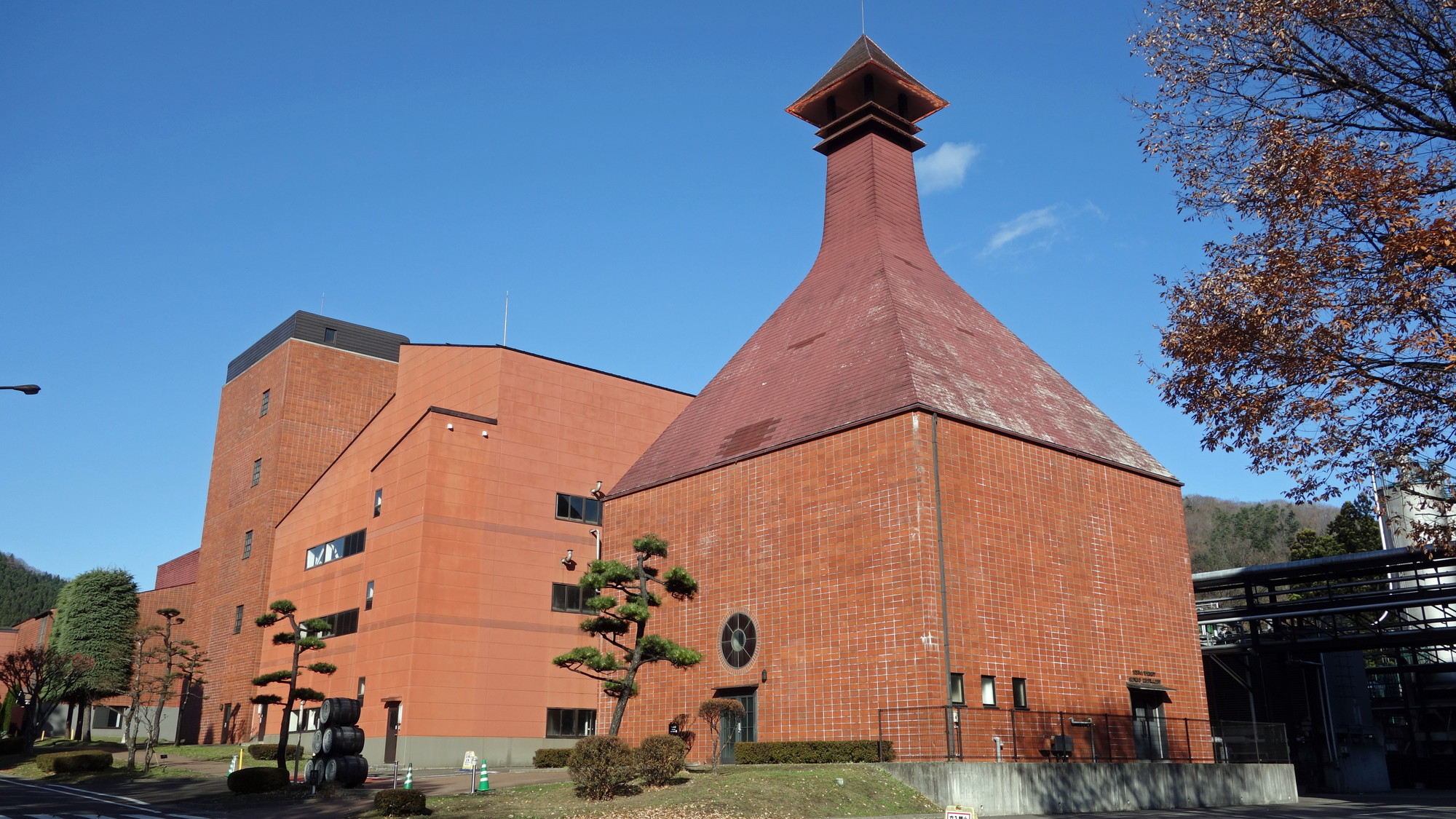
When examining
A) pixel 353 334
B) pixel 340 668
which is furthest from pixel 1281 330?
pixel 353 334

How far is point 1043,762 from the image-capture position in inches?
866

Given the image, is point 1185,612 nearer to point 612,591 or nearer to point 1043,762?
point 1043,762

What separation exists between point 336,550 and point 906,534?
25.0 meters

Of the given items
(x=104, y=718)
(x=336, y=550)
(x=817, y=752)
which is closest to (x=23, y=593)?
(x=104, y=718)

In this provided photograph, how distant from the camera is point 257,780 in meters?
23.4

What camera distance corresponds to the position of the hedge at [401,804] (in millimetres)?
17891

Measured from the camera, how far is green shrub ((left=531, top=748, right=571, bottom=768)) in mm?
30766

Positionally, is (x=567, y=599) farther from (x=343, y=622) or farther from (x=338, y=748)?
(x=338, y=748)

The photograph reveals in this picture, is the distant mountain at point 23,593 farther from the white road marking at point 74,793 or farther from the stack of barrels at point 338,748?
the stack of barrels at point 338,748

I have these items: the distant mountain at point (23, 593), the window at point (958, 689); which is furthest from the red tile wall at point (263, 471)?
A: the distant mountain at point (23, 593)

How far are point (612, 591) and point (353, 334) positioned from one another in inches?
1004

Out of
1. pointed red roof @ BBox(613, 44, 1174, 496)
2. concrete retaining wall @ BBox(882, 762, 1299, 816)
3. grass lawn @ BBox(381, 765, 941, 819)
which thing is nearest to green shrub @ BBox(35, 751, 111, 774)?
grass lawn @ BBox(381, 765, 941, 819)

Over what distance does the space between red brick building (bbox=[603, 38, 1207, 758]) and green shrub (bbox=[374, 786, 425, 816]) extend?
9584mm

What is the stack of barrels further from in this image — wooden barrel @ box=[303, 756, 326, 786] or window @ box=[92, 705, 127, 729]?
window @ box=[92, 705, 127, 729]
